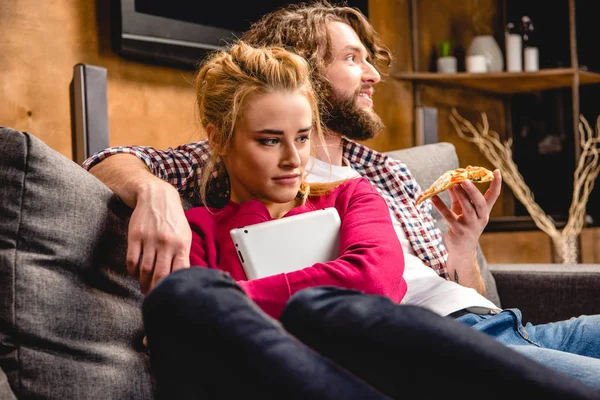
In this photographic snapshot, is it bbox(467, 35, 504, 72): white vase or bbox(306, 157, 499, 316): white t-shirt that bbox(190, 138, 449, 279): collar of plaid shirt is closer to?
bbox(306, 157, 499, 316): white t-shirt

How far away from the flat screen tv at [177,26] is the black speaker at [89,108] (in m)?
0.33

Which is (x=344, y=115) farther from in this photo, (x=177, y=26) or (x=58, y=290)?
(x=177, y=26)

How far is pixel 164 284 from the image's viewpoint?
0.70 metres

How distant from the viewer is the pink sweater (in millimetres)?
1062

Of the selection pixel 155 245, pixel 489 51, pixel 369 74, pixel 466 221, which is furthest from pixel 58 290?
pixel 489 51

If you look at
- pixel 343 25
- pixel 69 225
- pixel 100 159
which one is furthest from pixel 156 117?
pixel 69 225

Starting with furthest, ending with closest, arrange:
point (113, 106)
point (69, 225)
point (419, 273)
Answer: point (113, 106) → point (419, 273) → point (69, 225)

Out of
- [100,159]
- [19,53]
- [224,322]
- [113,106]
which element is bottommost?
[224,322]

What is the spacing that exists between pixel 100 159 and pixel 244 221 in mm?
354

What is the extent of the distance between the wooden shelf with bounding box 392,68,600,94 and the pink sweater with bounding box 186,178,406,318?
7.60 ft

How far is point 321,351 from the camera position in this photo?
67 centimetres

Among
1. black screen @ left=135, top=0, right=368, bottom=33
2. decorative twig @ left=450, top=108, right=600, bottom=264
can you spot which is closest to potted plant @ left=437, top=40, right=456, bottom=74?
decorative twig @ left=450, top=108, right=600, bottom=264

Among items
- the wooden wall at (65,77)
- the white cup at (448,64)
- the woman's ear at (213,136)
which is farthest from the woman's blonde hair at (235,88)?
the white cup at (448,64)

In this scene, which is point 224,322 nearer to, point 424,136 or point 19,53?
point 19,53
